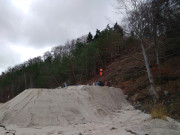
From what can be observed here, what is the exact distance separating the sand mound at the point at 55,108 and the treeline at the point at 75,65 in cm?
622

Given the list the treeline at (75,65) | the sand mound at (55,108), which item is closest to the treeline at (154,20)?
the treeline at (75,65)

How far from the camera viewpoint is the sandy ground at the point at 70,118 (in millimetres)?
5504

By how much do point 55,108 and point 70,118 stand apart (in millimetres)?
1080

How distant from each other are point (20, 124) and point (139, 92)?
32.8 ft

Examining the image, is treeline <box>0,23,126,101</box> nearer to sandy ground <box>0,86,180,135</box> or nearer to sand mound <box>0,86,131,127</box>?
sand mound <box>0,86,131,127</box>

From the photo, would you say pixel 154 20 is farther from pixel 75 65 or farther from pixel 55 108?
pixel 75 65

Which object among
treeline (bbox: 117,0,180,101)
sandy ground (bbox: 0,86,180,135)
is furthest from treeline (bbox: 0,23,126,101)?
sandy ground (bbox: 0,86,180,135)

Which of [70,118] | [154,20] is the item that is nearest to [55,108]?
[70,118]

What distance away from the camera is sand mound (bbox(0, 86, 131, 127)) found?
7.41m

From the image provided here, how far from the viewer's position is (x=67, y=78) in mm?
34594

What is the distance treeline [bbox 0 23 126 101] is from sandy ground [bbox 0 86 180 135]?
23.0ft

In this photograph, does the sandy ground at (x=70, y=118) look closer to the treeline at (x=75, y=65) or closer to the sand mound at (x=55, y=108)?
the sand mound at (x=55, y=108)

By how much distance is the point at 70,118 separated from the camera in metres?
8.04

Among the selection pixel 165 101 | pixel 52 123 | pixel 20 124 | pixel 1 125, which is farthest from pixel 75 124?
pixel 165 101
